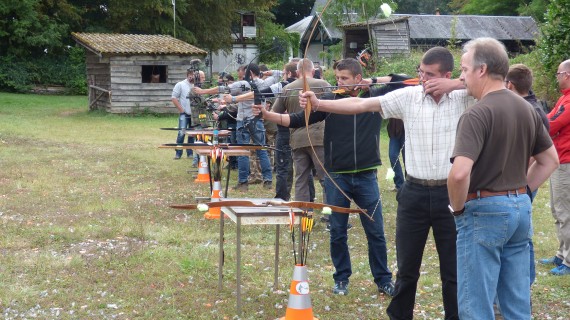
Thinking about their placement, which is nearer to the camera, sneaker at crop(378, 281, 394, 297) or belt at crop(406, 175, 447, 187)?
belt at crop(406, 175, 447, 187)

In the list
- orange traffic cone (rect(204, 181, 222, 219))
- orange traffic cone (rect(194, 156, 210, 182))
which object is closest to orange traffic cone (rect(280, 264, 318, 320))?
orange traffic cone (rect(204, 181, 222, 219))

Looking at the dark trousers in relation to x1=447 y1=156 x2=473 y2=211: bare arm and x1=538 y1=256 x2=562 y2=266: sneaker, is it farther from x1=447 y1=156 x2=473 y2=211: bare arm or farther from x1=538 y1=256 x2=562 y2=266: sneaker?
x1=538 y1=256 x2=562 y2=266: sneaker

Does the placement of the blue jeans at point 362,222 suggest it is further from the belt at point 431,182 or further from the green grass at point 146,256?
the belt at point 431,182

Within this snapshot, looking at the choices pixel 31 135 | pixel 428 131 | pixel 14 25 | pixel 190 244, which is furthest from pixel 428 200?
pixel 14 25

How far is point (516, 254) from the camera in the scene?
3682 millimetres

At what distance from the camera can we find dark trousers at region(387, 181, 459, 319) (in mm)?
4465

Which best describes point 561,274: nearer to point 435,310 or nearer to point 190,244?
point 435,310

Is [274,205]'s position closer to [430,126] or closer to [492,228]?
[430,126]

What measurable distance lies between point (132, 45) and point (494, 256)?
957 inches

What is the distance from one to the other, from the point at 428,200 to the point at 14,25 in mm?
32704

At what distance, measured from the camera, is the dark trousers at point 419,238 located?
14.6 ft

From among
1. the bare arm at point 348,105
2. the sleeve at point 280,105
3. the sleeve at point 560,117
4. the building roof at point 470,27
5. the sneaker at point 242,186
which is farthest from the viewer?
the building roof at point 470,27

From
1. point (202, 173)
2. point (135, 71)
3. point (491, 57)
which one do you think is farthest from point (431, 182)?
point (135, 71)

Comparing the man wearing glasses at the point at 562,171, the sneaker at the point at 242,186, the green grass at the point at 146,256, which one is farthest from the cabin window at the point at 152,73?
the man wearing glasses at the point at 562,171
